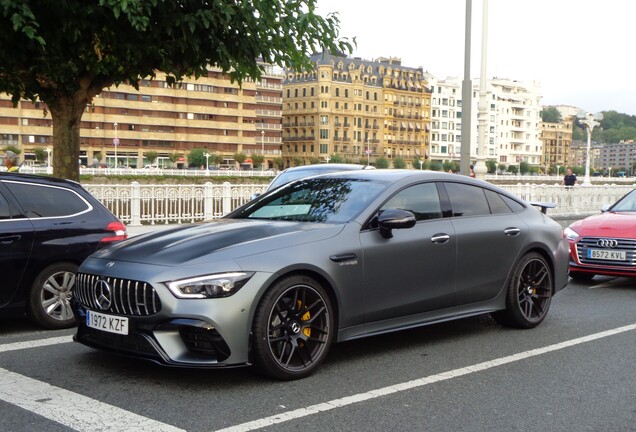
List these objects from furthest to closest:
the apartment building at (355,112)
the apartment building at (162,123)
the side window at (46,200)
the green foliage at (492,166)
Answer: the green foliage at (492,166), the apartment building at (355,112), the apartment building at (162,123), the side window at (46,200)

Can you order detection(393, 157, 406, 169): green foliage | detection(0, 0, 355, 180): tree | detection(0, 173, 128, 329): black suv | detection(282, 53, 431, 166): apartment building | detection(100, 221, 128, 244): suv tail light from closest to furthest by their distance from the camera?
1. detection(0, 173, 128, 329): black suv
2. detection(100, 221, 128, 244): suv tail light
3. detection(0, 0, 355, 180): tree
4. detection(282, 53, 431, 166): apartment building
5. detection(393, 157, 406, 169): green foliage

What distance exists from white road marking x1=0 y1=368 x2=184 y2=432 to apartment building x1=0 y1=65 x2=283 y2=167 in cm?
Result: 9193

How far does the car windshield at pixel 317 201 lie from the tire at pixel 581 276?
5.76m

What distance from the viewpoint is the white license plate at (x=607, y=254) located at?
10.6m

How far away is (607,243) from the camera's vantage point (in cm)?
1075

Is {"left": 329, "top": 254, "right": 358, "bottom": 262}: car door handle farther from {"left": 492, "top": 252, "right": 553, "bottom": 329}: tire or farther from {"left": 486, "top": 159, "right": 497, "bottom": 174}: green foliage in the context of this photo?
{"left": 486, "top": 159, "right": 497, "bottom": 174}: green foliage

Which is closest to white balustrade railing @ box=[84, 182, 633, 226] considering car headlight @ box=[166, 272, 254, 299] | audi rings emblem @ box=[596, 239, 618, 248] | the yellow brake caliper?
audi rings emblem @ box=[596, 239, 618, 248]

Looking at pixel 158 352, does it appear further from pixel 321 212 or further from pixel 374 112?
pixel 374 112

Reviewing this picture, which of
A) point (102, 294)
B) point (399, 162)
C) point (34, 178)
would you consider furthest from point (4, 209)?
point (399, 162)

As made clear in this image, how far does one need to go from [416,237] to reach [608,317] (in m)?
3.10

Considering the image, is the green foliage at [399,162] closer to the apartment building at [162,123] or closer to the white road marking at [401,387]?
the apartment building at [162,123]

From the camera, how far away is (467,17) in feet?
57.6

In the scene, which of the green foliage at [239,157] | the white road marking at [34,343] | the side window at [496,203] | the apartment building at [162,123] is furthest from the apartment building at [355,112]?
the white road marking at [34,343]

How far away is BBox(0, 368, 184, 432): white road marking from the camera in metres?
4.46
